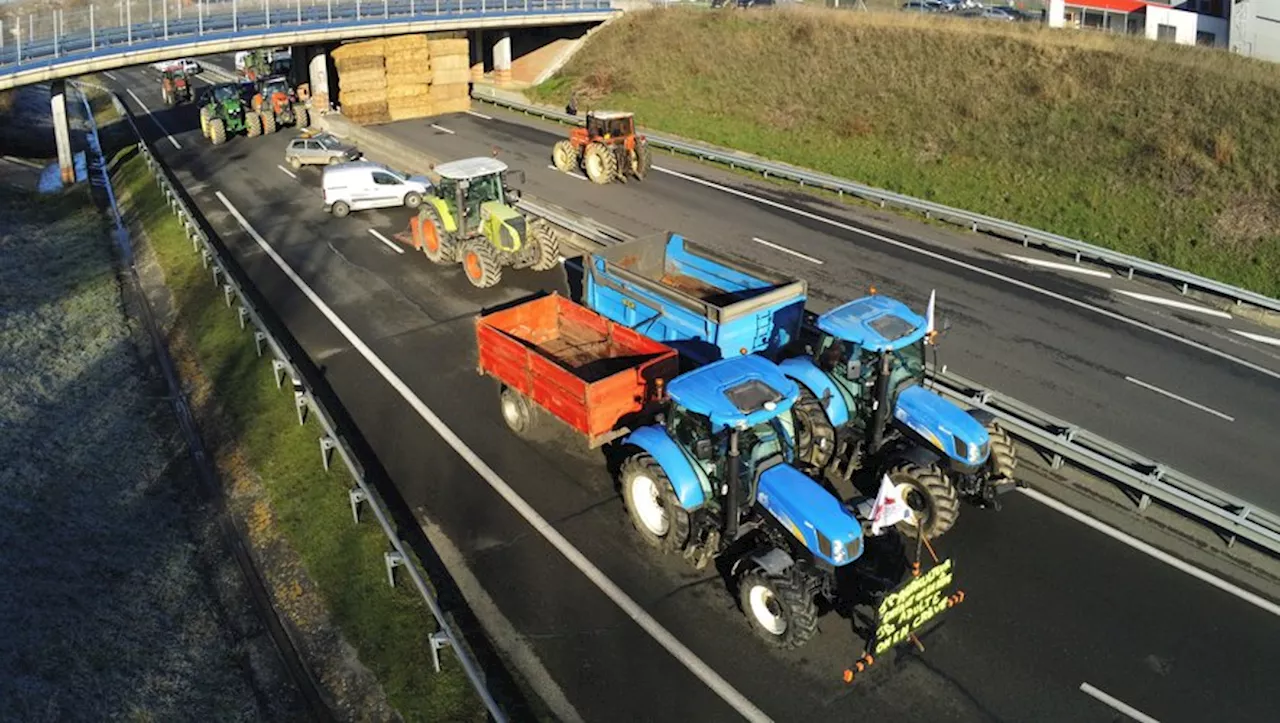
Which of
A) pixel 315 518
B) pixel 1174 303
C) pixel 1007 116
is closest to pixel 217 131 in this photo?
pixel 315 518

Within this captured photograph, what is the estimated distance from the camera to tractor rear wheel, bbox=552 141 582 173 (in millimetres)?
31906

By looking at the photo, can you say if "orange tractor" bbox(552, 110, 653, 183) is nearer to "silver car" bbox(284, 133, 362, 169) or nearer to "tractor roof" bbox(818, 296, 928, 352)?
"silver car" bbox(284, 133, 362, 169)

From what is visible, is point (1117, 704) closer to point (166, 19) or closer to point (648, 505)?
point (648, 505)

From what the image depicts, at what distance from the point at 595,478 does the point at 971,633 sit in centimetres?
583

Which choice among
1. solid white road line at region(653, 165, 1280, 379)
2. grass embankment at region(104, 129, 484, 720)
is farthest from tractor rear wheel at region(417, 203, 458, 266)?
solid white road line at region(653, 165, 1280, 379)

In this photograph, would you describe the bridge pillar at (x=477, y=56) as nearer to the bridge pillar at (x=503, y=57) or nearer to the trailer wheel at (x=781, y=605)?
the bridge pillar at (x=503, y=57)

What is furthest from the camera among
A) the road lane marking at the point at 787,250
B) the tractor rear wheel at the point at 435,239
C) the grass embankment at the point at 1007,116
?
the grass embankment at the point at 1007,116

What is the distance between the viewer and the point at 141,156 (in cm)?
3650

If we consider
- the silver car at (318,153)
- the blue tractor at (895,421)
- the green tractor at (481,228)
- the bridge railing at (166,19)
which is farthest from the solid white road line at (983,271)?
the bridge railing at (166,19)

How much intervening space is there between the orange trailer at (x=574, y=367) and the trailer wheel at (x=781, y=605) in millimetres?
3623

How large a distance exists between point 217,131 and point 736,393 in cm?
3488

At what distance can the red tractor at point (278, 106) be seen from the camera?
1582 inches

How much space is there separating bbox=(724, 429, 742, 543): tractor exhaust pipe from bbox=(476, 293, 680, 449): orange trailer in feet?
9.22

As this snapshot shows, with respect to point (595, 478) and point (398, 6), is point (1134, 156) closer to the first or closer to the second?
point (595, 478)
